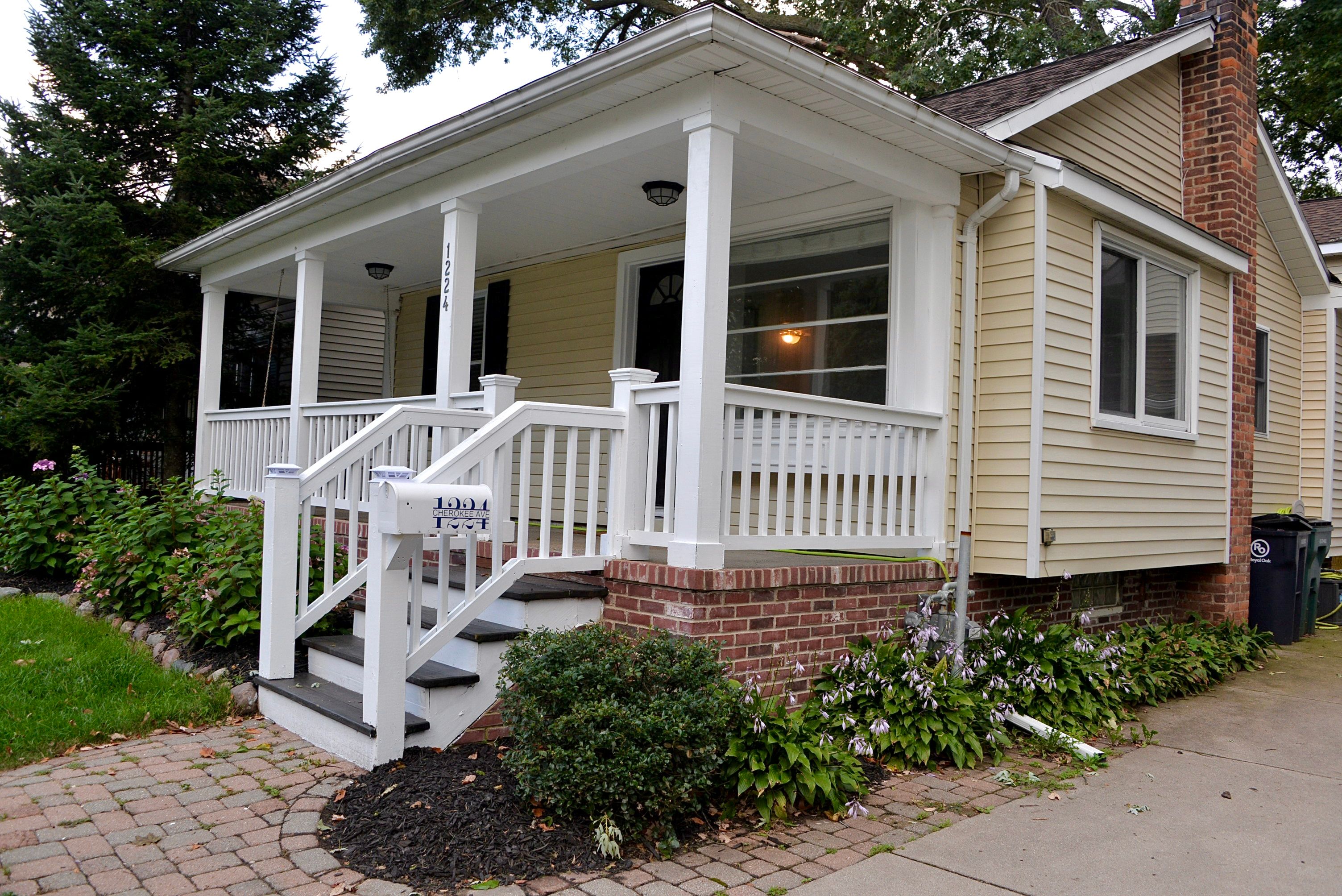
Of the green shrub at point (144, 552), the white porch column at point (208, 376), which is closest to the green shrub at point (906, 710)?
the green shrub at point (144, 552)

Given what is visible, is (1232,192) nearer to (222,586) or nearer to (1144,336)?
(1144,336)

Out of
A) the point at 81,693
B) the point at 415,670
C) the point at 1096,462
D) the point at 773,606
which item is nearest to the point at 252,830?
the point at 415,670

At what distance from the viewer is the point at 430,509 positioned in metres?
4.01

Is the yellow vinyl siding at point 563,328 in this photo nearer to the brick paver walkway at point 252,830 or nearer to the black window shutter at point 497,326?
the black window shutter at point 497,326

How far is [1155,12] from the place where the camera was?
18719 mm

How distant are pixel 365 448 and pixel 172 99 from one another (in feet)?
28.8

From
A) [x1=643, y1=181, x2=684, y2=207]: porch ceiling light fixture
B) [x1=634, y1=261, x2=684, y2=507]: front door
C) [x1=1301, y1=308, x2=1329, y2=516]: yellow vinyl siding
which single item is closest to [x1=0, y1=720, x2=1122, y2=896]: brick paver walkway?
[x1=643, y1=181, x2=684, y2=207]: porch ceiling light fixture

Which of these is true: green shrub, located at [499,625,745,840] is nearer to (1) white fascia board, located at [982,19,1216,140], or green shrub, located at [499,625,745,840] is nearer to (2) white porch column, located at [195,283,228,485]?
(1) white fascia board, located at [982,19,1216,140]

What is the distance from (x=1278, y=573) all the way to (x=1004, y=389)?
4.26 m

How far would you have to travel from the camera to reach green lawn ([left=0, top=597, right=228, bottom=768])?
456 cm

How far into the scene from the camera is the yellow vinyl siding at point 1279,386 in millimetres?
10086

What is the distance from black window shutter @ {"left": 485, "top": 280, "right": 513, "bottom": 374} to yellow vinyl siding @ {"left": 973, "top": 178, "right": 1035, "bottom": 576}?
4.86m

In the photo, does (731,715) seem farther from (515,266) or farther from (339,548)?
(515,266)

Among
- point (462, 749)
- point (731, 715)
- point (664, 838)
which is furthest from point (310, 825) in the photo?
point (731, 715)
